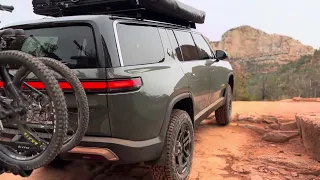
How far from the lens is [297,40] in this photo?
6631cm

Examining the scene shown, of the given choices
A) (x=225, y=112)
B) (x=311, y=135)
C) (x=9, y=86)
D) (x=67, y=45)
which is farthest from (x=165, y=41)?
(x=225, y=112)

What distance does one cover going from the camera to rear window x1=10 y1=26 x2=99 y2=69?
9.23 feet

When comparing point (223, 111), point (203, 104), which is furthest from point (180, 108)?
point (223, 111)

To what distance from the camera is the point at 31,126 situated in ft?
8.23

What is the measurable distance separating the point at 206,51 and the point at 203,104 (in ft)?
4.22

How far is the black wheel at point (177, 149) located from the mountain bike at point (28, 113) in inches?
45.5

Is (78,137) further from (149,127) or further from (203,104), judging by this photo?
(203,104)

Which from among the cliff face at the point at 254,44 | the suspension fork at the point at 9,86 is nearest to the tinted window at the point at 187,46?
the suspension fork at the point at 9,86

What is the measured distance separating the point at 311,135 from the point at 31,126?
381 centimetres

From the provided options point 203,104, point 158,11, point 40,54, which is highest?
point 158,11

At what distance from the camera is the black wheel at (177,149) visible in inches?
124

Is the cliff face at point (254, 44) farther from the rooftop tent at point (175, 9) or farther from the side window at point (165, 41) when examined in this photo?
the side window at point (165, 41)

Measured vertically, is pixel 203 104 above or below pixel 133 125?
below

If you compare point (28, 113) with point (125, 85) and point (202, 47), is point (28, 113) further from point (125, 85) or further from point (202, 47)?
point (202, 47)
